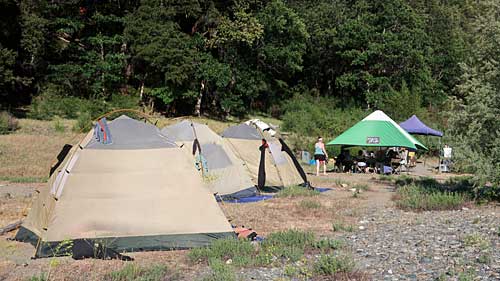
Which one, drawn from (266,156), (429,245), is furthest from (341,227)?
(266,156)

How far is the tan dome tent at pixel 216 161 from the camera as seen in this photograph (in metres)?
14.1

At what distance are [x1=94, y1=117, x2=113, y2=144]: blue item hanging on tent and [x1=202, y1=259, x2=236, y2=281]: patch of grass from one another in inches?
114

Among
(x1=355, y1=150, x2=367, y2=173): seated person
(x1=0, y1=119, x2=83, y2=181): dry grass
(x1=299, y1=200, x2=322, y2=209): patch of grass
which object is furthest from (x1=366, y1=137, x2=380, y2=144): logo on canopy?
(x1=0, y1=119, x2=83, y2=181): dry grass

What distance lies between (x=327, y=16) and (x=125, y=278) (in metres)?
42.4

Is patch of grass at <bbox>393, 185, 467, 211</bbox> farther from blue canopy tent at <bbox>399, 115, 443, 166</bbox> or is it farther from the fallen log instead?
blue canopy tent at <bbox>399, 115, 443, 166</bbox>

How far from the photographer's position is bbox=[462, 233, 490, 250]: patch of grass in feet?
26.7

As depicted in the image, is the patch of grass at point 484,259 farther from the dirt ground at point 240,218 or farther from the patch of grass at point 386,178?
the patch of grass at point 386,178

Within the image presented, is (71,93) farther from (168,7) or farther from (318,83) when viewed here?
(318,83)

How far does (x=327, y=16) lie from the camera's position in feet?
153

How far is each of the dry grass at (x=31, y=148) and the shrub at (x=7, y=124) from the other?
1.16 ft

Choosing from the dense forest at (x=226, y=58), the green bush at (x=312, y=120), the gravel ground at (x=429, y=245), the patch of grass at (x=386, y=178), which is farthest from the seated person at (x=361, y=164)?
the dense forest at (x=226, y=58)

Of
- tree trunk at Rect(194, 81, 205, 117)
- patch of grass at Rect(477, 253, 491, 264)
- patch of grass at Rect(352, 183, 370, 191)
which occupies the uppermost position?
tree trunk at Rect(194, 81, 205, 117)

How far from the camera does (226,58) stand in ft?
132

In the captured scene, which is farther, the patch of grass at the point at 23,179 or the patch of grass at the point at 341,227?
the patch of grass at the point at 23,179
